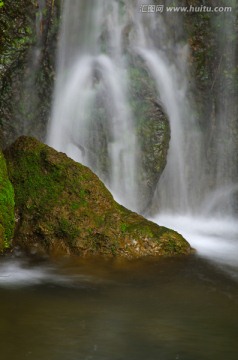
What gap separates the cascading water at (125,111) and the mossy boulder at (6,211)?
264 centimetres

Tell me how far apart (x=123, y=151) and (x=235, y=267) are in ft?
12.9

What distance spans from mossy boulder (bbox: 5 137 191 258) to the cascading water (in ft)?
4.44

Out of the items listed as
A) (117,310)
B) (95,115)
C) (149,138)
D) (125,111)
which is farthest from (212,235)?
(117,310)

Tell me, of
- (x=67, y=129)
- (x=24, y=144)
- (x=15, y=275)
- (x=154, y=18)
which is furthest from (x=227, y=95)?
(x=15, y=275)

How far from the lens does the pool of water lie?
4074mm

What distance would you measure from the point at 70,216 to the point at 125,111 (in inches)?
138

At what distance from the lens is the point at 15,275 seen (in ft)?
19.6

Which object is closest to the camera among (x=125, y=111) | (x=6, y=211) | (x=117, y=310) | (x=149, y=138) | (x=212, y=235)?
(x=117, y=310)

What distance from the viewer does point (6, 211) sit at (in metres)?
7.20

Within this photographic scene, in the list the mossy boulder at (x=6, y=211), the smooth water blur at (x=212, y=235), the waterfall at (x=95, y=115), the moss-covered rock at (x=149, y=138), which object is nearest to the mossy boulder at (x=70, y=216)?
the mossy boulder at (x=6, y=211)

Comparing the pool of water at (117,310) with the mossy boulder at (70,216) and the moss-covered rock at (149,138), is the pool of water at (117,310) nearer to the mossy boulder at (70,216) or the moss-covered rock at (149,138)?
the mossy boulder at (70,216)

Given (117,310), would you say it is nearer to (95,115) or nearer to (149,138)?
(149,138)

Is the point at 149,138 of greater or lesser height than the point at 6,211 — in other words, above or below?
above

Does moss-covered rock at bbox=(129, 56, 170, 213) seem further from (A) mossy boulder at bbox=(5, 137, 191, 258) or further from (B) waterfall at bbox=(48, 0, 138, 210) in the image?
(A) mossy boulder at bbox=(5, 137, 191, 258)
